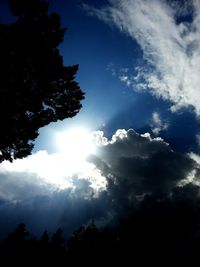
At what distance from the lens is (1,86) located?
16.4 meters

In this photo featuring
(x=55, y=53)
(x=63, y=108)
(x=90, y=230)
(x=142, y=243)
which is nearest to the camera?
(x=55, y=53)

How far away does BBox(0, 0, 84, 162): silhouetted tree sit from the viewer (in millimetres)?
16578

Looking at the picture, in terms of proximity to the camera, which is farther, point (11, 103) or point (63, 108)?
point (63, 108)

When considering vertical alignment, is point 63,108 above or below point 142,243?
below

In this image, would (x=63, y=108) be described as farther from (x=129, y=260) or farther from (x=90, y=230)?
(x=90, y=230)

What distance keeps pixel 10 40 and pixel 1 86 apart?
2889 mm

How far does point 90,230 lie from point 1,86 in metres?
76.4

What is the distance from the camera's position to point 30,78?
17.4 metres

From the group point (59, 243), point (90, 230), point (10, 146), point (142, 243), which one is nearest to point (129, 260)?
point (142, 243)

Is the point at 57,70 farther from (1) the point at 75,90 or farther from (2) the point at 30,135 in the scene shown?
(2) the point at 30,135

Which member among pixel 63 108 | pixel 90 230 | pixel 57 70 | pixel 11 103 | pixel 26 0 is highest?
pixel 90 230

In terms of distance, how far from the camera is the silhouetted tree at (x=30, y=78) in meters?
16.6

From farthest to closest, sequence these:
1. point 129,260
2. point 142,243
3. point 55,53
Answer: point 142,243
point 129,260
point 55,53

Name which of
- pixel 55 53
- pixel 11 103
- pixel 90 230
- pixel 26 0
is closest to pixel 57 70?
pixel 55 53
